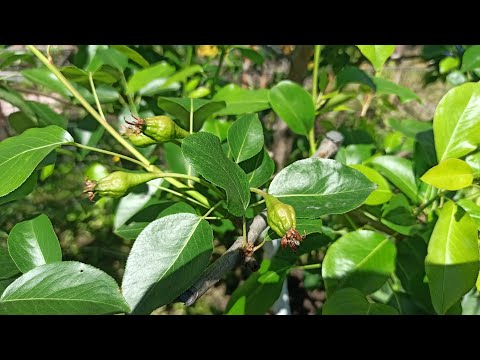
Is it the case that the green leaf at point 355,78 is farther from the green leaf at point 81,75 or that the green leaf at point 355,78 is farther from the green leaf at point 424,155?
the green leaf at point 81,75

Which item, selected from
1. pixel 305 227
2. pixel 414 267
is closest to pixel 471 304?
pixel 414 267

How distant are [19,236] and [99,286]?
0.16 meters

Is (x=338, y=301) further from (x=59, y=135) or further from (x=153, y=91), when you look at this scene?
(x=153, y=91)

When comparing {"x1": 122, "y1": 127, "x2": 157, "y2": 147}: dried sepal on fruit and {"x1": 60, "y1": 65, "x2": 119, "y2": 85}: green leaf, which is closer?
{"x1": 122, "y1": 127, "x2": 157, "y2": 147}: dried sepal on fruit

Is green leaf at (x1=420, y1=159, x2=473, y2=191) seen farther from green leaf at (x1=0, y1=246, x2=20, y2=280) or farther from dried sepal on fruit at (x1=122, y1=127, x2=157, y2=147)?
green leaf at (x1=0, y1=246, x2=20, y2=280)

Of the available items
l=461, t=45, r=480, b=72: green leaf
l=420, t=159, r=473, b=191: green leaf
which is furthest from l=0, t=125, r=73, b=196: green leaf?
l=461, t=45, r=480, b=72: green leaf

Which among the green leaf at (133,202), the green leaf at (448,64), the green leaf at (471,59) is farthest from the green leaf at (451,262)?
the green leaf at (448,64)

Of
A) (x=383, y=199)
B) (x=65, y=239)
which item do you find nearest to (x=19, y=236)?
(x=383, y=199)

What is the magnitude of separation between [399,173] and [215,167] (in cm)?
38

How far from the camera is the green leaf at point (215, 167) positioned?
384mm

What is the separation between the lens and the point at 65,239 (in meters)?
1.70

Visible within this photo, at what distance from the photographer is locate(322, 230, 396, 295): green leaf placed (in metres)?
0.55

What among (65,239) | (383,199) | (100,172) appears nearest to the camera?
(383,199)

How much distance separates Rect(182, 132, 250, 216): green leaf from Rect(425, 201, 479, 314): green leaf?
222 mm
